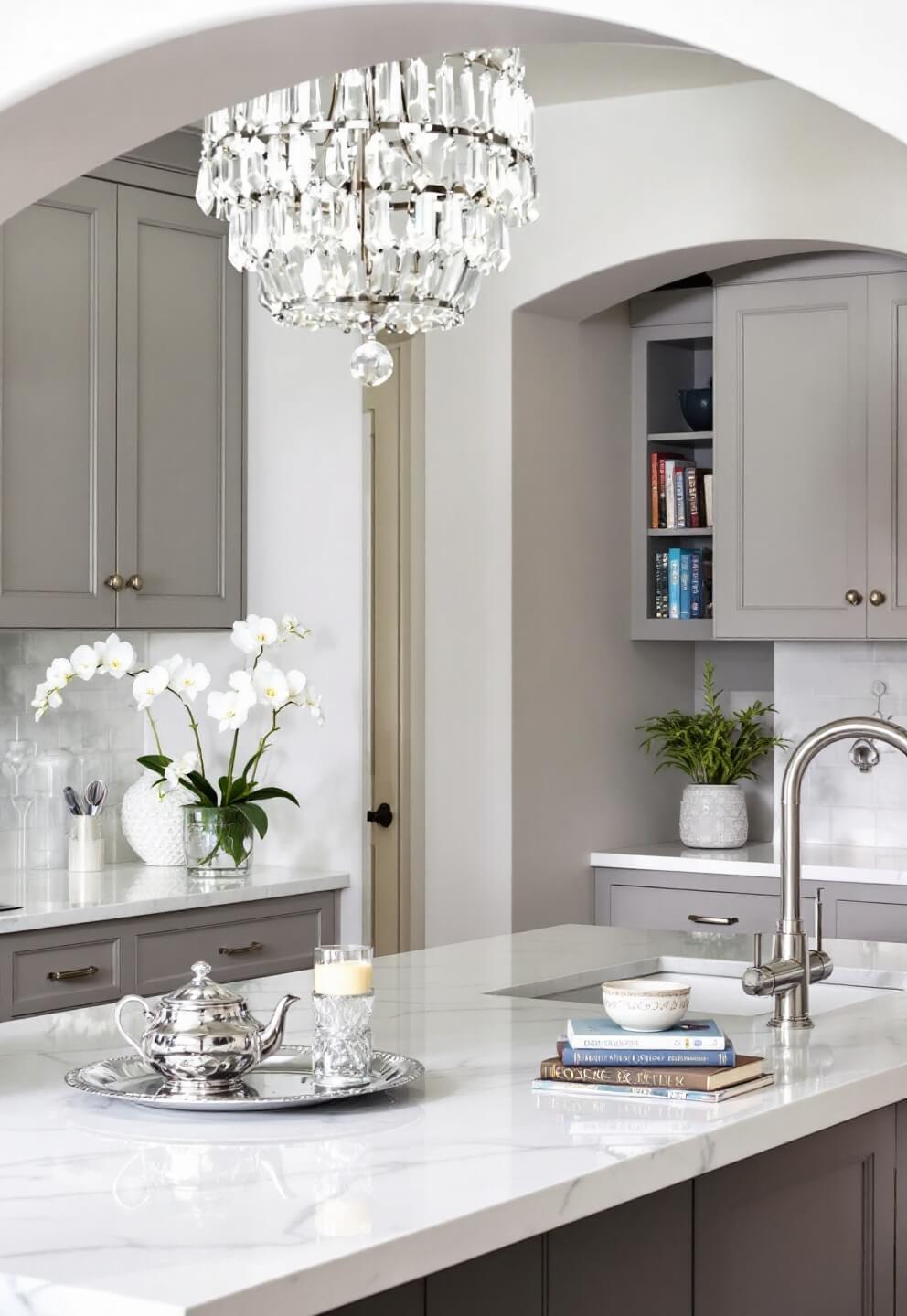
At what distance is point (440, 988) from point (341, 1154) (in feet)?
3.24

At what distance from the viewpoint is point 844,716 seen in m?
5.09

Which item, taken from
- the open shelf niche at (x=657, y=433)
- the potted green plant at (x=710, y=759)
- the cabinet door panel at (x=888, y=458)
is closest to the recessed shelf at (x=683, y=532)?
the open shelf niche at (x=657, y=433)

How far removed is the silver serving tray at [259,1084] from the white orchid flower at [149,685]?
6.07ft

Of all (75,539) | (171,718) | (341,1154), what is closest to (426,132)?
(341,1154)

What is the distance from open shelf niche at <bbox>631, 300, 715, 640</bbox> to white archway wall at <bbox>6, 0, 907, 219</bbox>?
3.15 meters

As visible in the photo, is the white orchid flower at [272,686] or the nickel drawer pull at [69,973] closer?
the nickel drawer pull at [69,973]

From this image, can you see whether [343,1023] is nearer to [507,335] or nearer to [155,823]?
[155,823]

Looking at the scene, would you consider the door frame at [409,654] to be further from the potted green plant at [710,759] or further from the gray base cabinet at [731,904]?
the potted green plant at [710,759]

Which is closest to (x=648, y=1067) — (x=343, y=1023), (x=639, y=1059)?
(x=639, y=1059)

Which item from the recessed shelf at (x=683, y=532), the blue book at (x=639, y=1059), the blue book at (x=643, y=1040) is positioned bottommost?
the blue book at (x=639, y=1059)

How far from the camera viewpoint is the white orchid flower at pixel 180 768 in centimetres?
406

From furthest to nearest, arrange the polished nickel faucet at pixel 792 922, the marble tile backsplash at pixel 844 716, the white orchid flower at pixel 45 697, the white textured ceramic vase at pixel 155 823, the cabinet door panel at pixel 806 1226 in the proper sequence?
1. the marble tile backsplash at pixel 844 716
2. the white textured ceramic vase at pixel 155 823
3. the white orchid flower at pixel 45 697
4. the polished nickel faucet at pixel 792 922
5. the cabinet door panel at pixel 806 1226

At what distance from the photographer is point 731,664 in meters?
5.59

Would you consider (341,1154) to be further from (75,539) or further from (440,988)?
(75,539)
